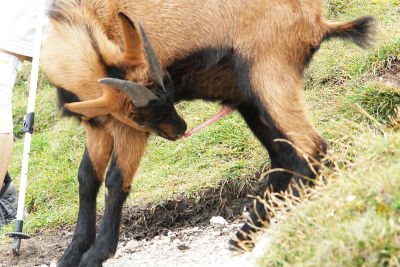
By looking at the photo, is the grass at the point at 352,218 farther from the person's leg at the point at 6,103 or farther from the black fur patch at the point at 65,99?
the person's leg at the point at 6,103

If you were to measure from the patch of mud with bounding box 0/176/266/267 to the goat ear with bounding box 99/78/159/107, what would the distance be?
1.43 meters

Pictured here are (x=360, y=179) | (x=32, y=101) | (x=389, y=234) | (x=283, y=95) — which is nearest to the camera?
(x=389, y=234)

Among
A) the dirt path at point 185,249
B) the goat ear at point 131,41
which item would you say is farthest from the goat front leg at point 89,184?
the goat ear at point 131,41

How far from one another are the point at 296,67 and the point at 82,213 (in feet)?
6.40

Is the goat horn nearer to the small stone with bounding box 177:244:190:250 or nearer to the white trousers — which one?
the small stone with bounding box 177:244:190:250

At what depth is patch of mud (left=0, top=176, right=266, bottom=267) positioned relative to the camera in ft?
15.4

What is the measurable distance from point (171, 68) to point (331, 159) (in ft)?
4.95

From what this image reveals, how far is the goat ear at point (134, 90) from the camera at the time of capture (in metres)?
3.42

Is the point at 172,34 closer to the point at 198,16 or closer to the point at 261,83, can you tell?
the point at 198,16

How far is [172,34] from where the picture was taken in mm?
3879

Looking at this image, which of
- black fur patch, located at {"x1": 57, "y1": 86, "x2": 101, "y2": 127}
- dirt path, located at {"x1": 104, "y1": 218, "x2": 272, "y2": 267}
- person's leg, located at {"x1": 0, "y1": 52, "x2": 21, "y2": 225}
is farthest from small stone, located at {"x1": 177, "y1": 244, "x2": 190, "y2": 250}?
person's leg, located at {"x1": 0, "y1": 52, "x2": 21, "y2": 225}

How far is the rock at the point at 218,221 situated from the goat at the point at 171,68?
2.04 feet

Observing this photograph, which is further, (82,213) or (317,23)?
(82,213)

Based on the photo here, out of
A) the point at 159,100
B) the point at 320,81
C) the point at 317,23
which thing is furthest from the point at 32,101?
the point at 320,81
